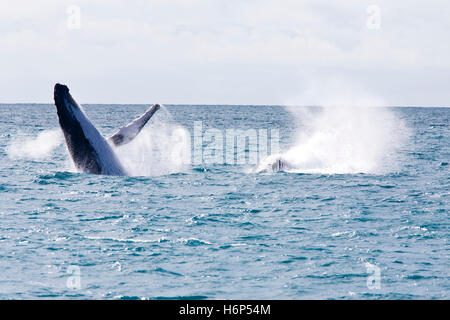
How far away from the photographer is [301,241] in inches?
591

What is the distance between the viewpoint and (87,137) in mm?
19562

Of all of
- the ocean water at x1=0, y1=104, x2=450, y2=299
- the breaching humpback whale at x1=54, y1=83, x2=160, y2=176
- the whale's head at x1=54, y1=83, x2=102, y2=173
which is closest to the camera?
the ocean water at x1=0, y1=104, x2=450, y2=299

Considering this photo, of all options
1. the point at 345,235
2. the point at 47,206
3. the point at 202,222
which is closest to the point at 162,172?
the point at 47,206

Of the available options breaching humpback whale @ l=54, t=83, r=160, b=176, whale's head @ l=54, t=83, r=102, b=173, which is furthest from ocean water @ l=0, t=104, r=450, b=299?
whale's head @ l=54, t=83, r=102, b=173

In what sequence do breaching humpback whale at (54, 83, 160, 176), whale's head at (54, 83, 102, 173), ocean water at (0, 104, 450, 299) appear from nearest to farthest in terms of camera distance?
ocean water at (0, 104, 450, 299) < whale's head at (54, 83, 102, 173) < breaching humpback whale at (54, 83, 160, 176)

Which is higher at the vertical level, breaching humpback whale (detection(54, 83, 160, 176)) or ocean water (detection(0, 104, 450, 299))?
breaching humpback whale (detection(54, 83, 160, 176))

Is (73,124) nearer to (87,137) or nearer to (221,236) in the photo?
(87,137)

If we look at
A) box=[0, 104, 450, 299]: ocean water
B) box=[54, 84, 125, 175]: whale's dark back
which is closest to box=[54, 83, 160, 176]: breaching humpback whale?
box=[54, 84, 125, 175]: whale's dark back

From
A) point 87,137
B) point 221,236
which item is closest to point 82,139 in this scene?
point 87,137

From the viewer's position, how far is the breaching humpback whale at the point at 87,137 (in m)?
19.1

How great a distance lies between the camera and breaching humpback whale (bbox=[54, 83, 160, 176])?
753 inches

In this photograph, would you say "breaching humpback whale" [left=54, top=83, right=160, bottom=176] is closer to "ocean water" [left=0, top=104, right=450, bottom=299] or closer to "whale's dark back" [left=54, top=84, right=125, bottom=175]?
"whale's dark back" [left=54, top=84, right=125, bottom=175]

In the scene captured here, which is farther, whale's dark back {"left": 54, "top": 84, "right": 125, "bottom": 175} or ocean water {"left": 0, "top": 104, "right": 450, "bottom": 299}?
whale's dark back {"left": 54, "top": 84, "right": 125, "bottom": 175}
